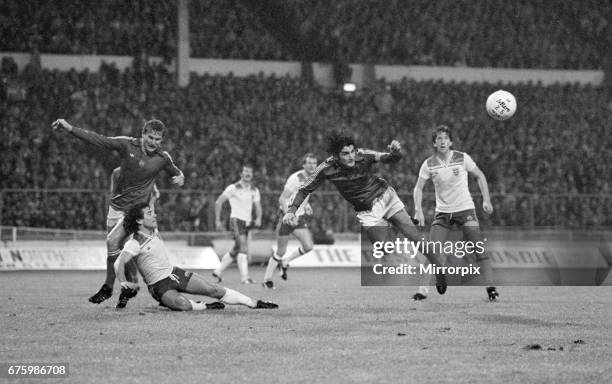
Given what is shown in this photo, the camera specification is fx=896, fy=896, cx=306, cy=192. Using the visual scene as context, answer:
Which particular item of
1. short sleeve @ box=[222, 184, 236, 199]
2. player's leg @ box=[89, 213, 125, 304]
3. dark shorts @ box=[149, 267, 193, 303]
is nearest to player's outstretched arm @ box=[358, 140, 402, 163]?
dark shorts @ box=[149, 267, 193, 303]

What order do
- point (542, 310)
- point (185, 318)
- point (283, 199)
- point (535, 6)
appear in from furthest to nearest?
point (535, 6) < point (283, 199) < point (542, 310) < point (185, 318)

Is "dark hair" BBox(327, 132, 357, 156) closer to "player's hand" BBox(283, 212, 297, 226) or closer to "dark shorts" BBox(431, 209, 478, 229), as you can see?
"player's hand" BBox(283, 212, 297, 226)

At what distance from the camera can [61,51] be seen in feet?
106

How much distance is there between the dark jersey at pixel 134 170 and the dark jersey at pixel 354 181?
1.78 meters

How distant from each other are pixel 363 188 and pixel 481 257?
1990 millimetres

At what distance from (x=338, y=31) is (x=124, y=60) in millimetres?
9066

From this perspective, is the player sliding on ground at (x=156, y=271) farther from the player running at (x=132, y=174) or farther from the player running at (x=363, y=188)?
the player running at (x=363, y=188)

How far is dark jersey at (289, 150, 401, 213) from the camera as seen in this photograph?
474 inches

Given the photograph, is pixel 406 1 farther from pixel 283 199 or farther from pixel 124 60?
pixel 283 199

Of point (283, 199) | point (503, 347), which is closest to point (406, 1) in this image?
point (283, 199)

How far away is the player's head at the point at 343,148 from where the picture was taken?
11.9m

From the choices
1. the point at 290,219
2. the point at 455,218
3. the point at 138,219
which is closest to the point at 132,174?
the point at 138,219

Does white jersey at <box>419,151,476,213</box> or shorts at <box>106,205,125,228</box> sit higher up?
white jersey at <box>419,151,476,213</box>

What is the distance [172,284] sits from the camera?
10.6 m
